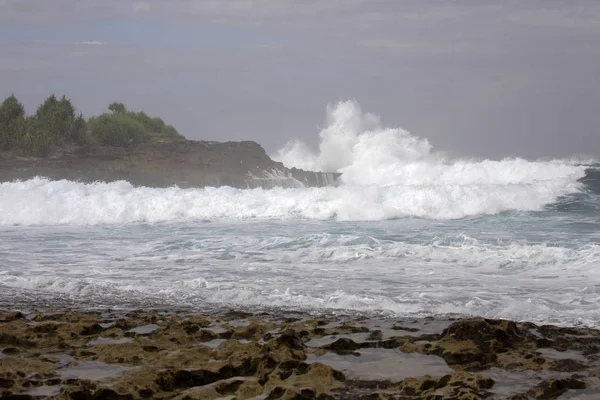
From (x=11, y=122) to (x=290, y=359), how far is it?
165 ft

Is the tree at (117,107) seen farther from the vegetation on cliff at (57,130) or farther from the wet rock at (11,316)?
the wet rock at (11,316)

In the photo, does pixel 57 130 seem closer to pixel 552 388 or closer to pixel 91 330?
pixel 91 330

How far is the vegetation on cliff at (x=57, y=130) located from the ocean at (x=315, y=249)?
2176cm

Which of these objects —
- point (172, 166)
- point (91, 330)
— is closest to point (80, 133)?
point (172, 166)

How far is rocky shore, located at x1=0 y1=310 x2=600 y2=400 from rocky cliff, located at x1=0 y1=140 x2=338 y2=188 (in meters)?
40.3

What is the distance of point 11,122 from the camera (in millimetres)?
51594

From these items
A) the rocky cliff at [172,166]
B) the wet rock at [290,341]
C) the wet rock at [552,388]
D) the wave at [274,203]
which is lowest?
the wet rock at [552,388]

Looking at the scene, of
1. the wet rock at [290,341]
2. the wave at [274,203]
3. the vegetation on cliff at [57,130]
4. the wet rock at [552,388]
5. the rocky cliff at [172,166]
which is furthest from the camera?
the vegetation on cliff at [57,130]

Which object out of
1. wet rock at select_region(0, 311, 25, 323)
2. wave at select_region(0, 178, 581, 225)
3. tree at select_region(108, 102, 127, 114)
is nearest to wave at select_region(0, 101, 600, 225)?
wave at select_region(0, 178, 581, 225)

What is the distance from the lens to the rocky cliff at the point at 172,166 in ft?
154

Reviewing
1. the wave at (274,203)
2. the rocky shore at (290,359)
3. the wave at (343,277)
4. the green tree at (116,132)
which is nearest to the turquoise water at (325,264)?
the wave at (343,277)

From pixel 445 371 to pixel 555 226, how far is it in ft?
46.4

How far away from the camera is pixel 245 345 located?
623 centimetres

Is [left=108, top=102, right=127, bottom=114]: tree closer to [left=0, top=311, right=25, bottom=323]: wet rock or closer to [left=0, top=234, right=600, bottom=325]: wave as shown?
[left=0, top=234, right=600, bottom=325]: wave
